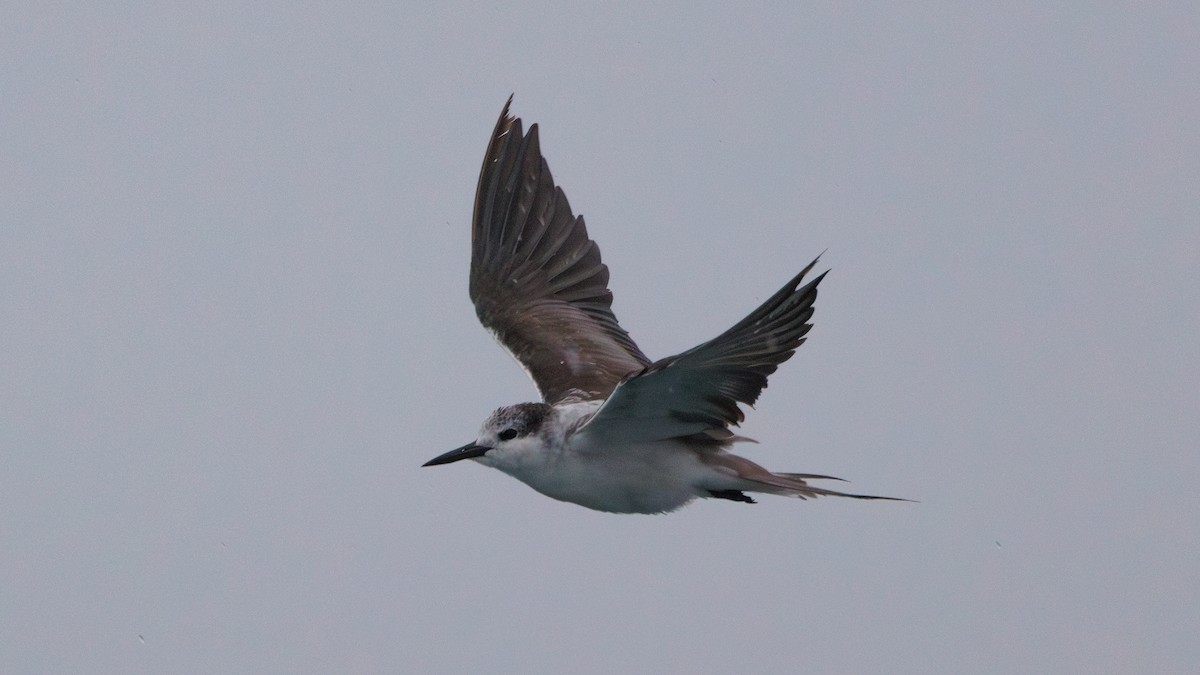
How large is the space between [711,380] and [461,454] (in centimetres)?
148

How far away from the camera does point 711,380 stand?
26.0 ft

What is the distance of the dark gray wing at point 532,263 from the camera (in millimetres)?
10312

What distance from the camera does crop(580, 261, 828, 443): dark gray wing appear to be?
7.32m

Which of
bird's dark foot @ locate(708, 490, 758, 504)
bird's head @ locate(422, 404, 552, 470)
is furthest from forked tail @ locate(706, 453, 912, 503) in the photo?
bird's head @ locate(422, 404, 552, 470)

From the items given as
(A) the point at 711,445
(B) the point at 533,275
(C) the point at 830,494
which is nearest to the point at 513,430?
(A) the point at 711,445

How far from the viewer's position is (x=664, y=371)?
24.8 feet

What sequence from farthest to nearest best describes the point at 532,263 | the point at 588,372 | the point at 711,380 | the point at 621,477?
1. the point at 532,263
2. the point at 588,372
3. the point at 621,477
4. the point at 711,380

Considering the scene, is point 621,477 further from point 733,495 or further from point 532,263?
point 532,263

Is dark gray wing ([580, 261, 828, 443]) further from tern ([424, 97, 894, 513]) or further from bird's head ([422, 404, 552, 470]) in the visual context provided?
bird's head ([422, 404, 552, 470])

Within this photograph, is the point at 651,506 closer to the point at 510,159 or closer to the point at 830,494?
the point at 830,494

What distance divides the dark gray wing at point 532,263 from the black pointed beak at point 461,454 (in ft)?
5.03

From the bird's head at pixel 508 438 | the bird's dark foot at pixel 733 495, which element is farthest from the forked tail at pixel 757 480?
the bird's head at pixel 508 438

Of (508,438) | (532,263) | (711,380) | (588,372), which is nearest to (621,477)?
(508,438)

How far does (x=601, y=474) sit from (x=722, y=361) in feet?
3.77
